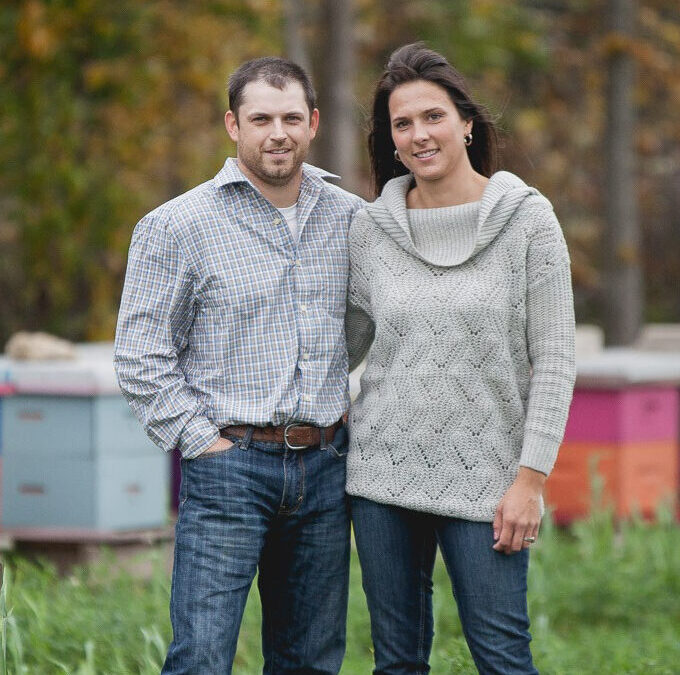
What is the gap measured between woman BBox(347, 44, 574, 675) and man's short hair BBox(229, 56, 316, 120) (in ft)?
0.72

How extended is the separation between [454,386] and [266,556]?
0.67 meters

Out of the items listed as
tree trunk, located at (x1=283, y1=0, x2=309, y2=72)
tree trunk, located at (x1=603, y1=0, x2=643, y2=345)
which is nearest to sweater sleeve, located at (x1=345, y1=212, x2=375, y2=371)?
tree trunk, located at (x1=283, y1=0, x2=309, y2=72)

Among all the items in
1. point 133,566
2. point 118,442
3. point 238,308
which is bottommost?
point 133,566

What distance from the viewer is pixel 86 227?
35.4 feet

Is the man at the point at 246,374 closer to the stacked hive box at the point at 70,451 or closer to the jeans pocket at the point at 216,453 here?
the jeans pocket at the point at 216,453

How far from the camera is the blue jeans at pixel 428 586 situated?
307 centimetres

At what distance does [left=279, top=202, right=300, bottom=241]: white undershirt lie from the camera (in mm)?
3293

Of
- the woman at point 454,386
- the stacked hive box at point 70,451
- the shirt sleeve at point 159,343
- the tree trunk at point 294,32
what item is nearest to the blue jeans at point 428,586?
the woman at point 454,386

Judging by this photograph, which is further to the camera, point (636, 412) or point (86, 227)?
point (86, 227)

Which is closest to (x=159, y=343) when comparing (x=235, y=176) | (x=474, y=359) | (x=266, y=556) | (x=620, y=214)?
(x=235, y=176)

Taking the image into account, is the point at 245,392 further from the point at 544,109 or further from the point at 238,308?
the point at 544,109

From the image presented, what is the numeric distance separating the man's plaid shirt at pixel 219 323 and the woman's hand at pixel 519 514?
49cm

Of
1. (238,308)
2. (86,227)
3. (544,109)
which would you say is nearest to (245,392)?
(238,308)

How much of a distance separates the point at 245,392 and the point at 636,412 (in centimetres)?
416
